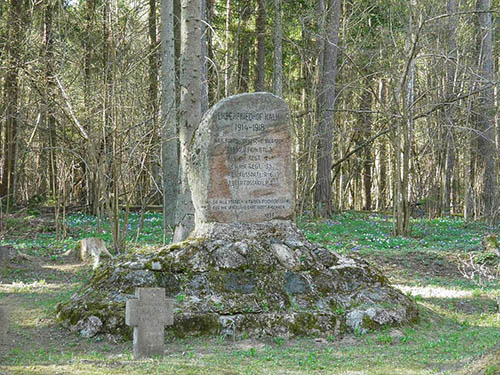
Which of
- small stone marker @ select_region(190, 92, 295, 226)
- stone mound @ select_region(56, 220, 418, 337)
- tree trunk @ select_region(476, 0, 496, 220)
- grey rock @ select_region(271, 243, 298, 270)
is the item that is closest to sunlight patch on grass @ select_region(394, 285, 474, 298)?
stone mound @ select_region(56, 220, 418, 337)

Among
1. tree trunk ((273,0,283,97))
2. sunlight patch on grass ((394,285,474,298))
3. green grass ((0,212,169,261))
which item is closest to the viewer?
sunlight patch on grass ((394,285,474,298))

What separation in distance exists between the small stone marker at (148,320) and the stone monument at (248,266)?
1.21 m

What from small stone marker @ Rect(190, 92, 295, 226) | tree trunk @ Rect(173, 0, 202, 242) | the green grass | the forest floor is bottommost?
the forest floor

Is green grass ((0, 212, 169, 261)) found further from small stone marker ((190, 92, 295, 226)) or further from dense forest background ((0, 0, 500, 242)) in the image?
small stone marker ((190, 92, 295, 226))

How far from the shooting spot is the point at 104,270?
9.19m

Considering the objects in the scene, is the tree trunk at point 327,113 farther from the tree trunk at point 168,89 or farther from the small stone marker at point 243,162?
the small stone marker at point 243,162

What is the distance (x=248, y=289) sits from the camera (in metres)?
8.88

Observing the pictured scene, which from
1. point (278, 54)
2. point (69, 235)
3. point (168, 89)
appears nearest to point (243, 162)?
point (168, 89)

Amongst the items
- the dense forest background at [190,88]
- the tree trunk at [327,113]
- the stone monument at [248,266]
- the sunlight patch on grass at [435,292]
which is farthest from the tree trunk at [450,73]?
the stone monument at [248,266]

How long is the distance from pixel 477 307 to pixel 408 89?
9.34 m

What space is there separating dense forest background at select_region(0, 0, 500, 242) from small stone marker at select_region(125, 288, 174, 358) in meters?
5.25

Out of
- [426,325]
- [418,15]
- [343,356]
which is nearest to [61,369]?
[343,356]

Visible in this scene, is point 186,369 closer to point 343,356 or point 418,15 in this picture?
point 343,356

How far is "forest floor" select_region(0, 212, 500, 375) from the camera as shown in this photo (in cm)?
641
